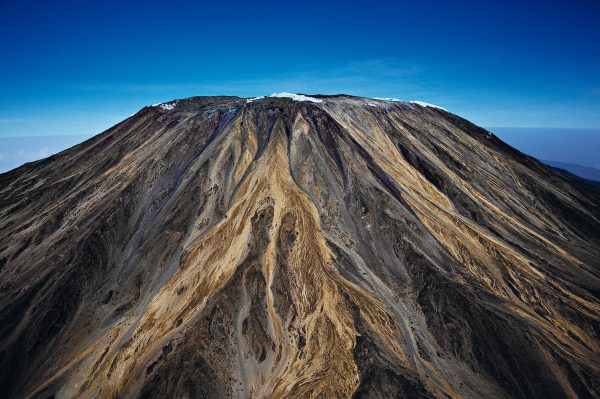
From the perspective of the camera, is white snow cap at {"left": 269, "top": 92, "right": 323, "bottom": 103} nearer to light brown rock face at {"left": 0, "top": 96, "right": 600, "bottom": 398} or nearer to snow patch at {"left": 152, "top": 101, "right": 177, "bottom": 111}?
light brown rock face at {"left": 0, "top": 96, "right": 600, "bottom": 398}

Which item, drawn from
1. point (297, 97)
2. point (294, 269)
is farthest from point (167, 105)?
point (294, 269)

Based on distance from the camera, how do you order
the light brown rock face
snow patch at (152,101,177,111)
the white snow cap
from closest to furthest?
the light brown rock face, the white snow cap, snow patch at (152,101,177,111)

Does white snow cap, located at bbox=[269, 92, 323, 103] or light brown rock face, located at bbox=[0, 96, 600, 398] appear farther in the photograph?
white snow cap, located at bbox=[269, 92, 323, 103]

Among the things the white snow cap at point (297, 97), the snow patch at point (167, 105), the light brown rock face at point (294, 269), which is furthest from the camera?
the snow patch at point (167, 105)

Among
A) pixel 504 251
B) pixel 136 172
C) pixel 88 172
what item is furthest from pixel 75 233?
pixel 504 251

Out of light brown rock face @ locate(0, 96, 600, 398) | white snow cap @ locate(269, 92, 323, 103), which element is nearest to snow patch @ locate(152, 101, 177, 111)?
light brown rock face @ locate(0, 96, 600, 398)

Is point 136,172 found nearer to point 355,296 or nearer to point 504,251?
point 355,296

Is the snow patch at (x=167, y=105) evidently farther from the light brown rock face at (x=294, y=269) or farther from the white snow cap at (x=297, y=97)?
the white snow cap at (x=297, y=97)

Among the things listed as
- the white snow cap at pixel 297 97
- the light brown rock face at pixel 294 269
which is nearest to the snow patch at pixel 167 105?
the light brown rock face at pixel 294 269
